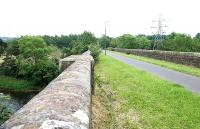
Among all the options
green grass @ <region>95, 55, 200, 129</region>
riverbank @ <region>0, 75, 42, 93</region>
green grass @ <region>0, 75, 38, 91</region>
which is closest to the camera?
green grass @ <region>95, 55, 200, 129</region>

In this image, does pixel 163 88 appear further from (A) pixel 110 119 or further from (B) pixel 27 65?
(B) pixel 27 65

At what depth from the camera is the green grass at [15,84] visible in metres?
66.9

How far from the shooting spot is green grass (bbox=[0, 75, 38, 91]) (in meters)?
66.9

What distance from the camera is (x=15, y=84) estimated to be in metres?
70.3

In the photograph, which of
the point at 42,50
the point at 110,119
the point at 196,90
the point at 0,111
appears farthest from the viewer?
the point at 42,50

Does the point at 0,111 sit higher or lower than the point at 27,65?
higher

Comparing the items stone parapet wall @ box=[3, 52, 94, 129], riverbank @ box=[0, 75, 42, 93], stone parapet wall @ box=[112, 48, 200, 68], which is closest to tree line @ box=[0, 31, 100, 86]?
riverbank @ box=[0, 75, 42, 93]

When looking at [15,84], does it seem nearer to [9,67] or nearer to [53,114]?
[9,67]

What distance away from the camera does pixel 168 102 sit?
38.5 feet

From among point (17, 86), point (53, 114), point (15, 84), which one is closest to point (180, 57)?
point (53, 114)

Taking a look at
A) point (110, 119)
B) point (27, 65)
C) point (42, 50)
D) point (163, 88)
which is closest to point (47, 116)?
point (110, 119)

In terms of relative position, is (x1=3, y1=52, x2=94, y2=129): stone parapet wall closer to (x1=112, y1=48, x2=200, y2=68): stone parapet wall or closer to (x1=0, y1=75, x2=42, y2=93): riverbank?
(x1=112, y1=48, x2=200, y2=68): stone parapet wall

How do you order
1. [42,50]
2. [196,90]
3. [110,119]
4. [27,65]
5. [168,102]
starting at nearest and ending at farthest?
[110,119], [168,102], [196,90], [27,65], [42,50]

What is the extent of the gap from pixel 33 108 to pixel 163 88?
12.1 meters
